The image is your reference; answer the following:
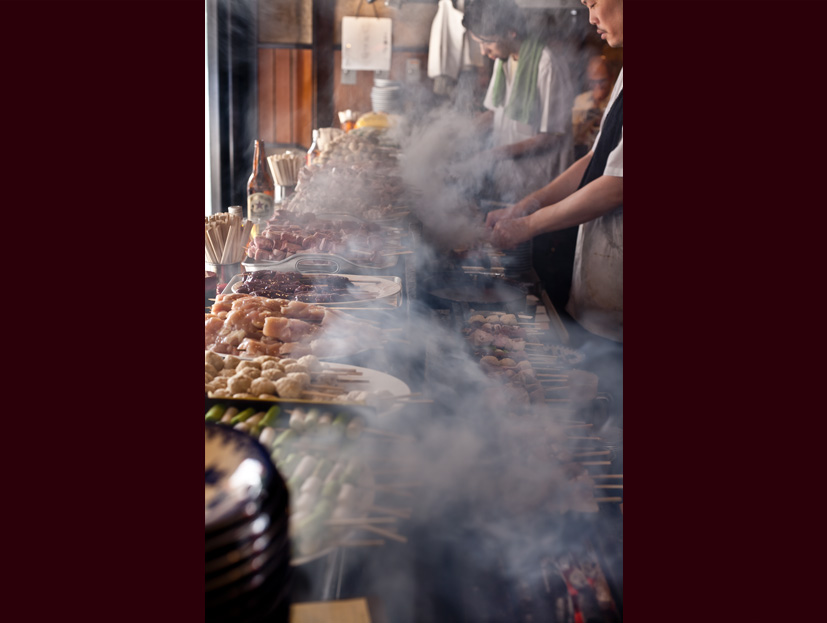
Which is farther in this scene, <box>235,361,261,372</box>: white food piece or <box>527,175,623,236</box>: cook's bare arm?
<box>527,175,623,236</box>: cook's bare arm

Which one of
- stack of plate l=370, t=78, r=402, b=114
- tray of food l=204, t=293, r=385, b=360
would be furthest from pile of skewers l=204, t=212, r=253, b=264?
stack of plate l=370, t=78, r=402, b=114

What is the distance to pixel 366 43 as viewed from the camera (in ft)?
29.1

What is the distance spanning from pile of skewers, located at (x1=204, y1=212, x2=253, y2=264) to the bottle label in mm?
1189

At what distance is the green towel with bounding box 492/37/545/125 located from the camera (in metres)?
5.54

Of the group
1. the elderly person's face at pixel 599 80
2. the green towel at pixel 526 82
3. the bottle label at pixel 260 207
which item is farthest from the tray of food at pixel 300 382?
the elderly person's face at pixel 599 80

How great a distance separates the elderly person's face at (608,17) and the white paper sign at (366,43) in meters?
6.34

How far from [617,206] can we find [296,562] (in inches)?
97.2

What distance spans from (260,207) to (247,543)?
320 centimetres

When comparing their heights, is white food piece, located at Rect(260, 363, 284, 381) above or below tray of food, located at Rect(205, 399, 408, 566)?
above

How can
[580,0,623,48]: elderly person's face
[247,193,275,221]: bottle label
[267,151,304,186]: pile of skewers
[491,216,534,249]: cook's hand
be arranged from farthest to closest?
[267,151,304,186]: pile of skewers < [247,193,275,221]: bottle label < [491,216,534,249]: cook's hand < [580,0,623,48]: elderly person's face

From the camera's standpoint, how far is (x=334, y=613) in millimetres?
1146

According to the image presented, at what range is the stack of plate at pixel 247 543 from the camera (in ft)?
3.13

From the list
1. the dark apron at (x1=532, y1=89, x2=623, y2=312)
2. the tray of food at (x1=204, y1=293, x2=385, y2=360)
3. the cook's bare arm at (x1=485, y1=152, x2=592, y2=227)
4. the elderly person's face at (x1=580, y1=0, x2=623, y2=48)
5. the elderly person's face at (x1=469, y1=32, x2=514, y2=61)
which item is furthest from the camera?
the elderly person's face at (x1=469, y1=32, x2=514, y2=61)

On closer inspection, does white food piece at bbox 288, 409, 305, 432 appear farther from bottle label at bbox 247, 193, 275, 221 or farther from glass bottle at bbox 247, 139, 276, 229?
bottle label at bbox 247, 193, 275, 221
